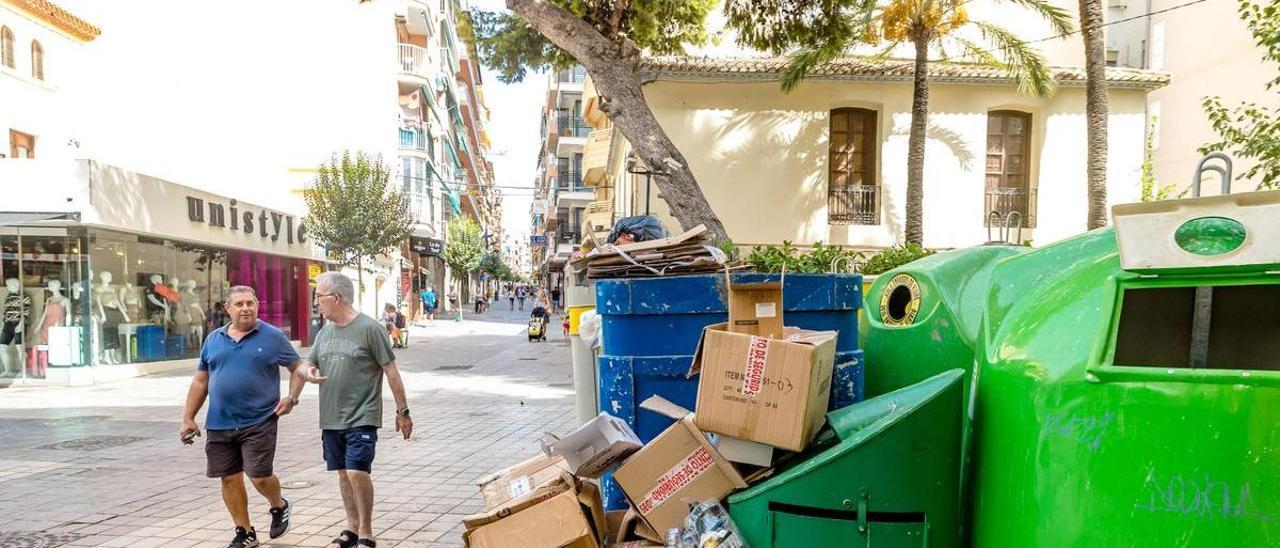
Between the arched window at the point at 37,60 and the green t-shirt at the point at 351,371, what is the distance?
18010 mm

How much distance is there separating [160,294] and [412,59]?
24135 millimetres

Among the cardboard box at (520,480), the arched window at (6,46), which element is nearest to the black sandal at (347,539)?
the cardboard box at (520,480)

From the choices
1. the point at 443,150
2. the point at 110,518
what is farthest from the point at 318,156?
the point at 110,518

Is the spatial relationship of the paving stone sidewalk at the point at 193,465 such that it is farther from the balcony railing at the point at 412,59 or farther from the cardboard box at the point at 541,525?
the balcony railing at the point at 412,59

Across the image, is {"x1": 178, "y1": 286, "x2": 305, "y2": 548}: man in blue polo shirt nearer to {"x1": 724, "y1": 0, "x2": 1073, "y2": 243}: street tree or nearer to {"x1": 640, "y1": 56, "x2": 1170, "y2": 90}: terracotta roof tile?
{"x1": 724, "y1": 0, "x2": 1073, "y2": 243}: street tree

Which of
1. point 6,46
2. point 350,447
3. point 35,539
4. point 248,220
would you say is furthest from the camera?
point 248,220

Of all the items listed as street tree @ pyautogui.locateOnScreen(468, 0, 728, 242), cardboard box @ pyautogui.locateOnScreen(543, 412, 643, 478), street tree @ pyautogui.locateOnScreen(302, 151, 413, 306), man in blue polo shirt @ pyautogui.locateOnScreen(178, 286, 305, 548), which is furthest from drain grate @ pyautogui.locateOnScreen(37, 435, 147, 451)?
street tree @ pyautogui.locateOnScreen(302, 151, 413, 306)

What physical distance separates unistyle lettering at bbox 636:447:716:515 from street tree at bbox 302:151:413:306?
22129 millimetres

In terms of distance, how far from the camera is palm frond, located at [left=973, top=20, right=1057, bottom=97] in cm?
1612

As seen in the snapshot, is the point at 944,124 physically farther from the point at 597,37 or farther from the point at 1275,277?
the point at 1275,277

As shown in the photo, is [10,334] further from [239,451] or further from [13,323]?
[239,451]

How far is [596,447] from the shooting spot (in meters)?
3.14

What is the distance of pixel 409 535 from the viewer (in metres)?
5.05

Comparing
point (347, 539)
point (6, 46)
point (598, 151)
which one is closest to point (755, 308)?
point (347, 539)
